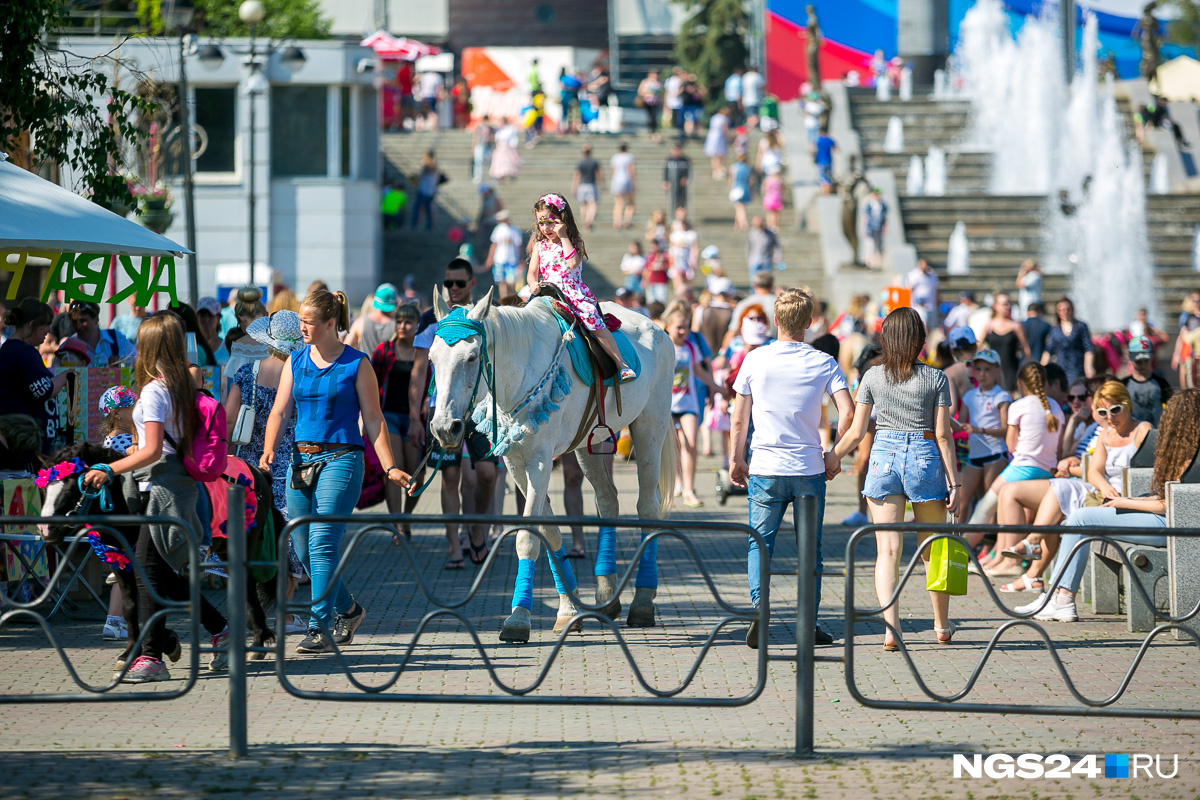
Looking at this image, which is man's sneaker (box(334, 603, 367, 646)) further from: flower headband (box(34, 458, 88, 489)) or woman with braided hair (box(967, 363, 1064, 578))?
woman with braided hair (box(967, 363, 1064, 578))

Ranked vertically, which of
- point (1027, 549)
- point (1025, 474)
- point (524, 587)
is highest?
point (1025, 474)

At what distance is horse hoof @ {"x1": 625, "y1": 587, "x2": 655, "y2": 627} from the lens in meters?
9.41

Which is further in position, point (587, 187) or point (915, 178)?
point (915, 178)

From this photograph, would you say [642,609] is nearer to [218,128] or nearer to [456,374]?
[456,374]

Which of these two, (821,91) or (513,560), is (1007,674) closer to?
(513,560)

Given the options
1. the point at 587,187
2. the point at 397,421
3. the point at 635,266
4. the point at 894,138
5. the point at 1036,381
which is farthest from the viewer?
the point at 894,138

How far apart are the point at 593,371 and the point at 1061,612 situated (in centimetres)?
348

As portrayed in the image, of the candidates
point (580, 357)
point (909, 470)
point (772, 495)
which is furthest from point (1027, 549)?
point (580, 357)

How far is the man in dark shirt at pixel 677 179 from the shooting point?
113ft

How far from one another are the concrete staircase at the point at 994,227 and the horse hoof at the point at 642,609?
65.0 feet

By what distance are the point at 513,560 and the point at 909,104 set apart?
29.6 metres

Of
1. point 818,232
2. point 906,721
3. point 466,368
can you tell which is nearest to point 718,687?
point 906,721

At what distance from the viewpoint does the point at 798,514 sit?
20.7 ft

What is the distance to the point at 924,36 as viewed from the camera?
159 feet
